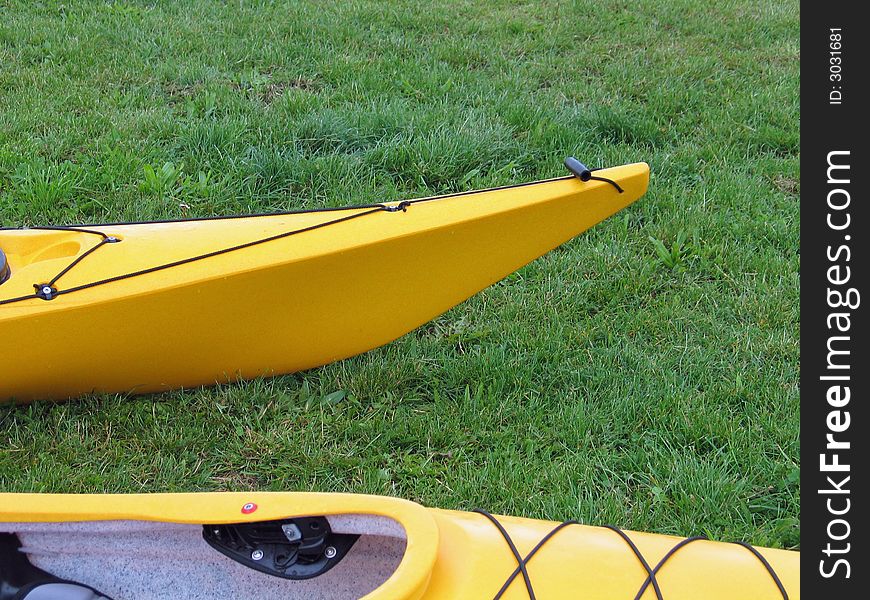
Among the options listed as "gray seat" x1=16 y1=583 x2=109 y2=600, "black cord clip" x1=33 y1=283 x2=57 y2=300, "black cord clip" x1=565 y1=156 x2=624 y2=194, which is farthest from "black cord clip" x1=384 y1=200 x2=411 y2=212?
"gray seat" x1=16 y1=583 x2=109 y2=600

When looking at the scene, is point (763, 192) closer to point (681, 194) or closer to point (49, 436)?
point (681, 194)

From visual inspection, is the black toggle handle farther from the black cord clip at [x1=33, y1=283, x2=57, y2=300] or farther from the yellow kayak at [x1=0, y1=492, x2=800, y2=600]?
the black cord clip at [x1=33, y1=283, x2=57, y2=300]

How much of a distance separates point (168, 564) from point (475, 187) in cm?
227

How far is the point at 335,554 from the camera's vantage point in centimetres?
177

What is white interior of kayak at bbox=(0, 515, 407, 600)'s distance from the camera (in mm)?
1794

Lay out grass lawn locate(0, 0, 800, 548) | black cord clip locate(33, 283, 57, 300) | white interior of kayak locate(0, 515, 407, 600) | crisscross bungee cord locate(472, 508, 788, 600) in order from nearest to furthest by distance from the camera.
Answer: crisscross bungee cord locate(472, 508, 788, 600), white interior of kayak locate(0, 515, 407, 600), black cord clip locate(33, 283, 57, 300), grass lawn locate(0, 0, 800, 548)

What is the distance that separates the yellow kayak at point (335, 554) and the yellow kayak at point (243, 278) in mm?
664

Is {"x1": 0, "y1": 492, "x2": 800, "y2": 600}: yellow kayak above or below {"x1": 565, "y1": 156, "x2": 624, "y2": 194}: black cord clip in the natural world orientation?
below

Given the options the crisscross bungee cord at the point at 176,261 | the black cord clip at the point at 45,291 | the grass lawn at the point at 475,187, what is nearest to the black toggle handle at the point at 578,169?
the crisscross bungee cord at the point at 176,261

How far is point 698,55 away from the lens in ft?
16.2

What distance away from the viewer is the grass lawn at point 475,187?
2.36m

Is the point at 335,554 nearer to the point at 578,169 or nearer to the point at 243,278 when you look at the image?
the point at 243,278

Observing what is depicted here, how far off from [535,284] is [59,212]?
6.24ft

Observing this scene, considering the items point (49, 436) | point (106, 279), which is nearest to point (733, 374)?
point (106, 279)
